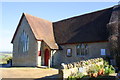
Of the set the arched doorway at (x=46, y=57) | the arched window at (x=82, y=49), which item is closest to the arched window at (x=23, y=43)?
the arched doorway at (x=46, y=57)

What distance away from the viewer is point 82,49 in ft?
61.1

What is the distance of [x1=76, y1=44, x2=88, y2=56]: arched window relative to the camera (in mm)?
18250

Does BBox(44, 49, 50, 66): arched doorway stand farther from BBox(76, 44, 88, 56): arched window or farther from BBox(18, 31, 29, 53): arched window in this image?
BBox(76, 44, 88, 56): arched window

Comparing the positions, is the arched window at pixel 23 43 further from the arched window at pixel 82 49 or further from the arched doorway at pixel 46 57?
the arched window at pixel 82 49

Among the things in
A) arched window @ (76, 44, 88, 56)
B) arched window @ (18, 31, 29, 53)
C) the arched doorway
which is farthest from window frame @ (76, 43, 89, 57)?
arched window @ (18, 31, 29, 53)

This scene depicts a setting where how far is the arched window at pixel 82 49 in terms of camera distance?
59.9 feet

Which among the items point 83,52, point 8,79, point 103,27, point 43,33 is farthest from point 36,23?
point 8,79

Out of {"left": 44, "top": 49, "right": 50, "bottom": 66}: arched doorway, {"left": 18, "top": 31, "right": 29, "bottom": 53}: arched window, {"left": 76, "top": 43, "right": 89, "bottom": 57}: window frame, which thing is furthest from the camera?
{"left": 18, "top": 31, "right": 29, "bottom": 53}: arched window

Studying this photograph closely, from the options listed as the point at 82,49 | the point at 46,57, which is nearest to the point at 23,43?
the point at 46,57

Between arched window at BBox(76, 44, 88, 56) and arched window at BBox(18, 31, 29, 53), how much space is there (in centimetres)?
867

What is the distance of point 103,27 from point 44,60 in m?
10.3

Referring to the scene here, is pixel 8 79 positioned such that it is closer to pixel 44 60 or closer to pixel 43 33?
pixel 44 60

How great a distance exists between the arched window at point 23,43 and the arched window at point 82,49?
867cm

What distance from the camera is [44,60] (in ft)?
68.4
